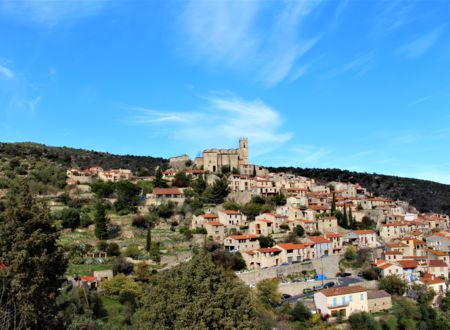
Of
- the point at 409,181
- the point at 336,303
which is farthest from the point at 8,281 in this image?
the point at 409,181

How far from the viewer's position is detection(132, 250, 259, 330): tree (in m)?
17.8

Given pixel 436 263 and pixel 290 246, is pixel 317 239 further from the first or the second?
pixel 436 263

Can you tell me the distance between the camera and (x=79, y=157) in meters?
98.0

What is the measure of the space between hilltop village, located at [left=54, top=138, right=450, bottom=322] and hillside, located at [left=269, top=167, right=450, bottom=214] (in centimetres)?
2548

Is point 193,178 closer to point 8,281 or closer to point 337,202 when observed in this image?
point 337,202

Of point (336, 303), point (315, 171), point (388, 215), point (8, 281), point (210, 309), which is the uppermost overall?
point (315, 171)

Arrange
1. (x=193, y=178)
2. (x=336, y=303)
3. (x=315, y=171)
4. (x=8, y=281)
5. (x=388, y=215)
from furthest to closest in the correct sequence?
(x=315, y=171) → (x=193, y=178) → (x=388, y=215) → (x=336, y=303) → (x=8, y=281)

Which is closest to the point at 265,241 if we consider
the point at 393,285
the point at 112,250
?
the point at 393,285

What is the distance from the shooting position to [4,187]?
5728 cm

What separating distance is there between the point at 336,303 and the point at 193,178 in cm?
3642

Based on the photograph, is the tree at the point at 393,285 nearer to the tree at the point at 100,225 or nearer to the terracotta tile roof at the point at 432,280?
the terracotta tile roof at the point at 432,280

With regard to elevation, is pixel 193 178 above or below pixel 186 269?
above

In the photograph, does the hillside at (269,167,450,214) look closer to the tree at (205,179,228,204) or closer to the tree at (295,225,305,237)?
the tree at (205,179,228,204)

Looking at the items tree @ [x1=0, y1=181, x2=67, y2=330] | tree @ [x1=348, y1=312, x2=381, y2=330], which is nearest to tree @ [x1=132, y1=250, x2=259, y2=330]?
tree @ [x1=0, y1=181, x2=67, y2=330]
